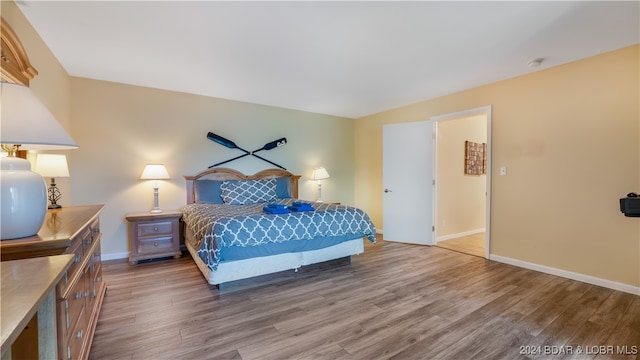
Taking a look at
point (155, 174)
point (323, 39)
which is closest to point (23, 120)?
point (323, 39)

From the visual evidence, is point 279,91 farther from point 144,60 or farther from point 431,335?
point 431,335

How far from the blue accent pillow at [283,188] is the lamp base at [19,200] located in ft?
11.2

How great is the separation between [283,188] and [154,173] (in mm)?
1907

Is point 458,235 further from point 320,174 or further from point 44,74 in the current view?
point 44,74

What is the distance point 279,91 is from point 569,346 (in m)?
3.97

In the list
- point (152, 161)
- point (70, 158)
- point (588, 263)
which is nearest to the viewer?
point (588, 263)

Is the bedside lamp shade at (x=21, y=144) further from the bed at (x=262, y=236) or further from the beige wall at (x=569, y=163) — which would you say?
the beige wall at (x=569, y=163)

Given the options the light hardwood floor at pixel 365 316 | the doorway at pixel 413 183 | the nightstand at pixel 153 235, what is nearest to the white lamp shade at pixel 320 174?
the doorway at pixel 413 183

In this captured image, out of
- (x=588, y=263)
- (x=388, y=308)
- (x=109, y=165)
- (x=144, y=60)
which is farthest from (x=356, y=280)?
(x=109, y=165)

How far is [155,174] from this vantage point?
12.0 ft

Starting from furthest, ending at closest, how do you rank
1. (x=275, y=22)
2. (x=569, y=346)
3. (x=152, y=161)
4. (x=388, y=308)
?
(x=152, y=161) → (x=388, y=308) → (x=275, y=22) → (x=569, y=346)

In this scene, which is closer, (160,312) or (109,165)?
(160,312)

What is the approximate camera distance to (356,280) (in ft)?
9.81

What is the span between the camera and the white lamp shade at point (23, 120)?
112 centimetres
